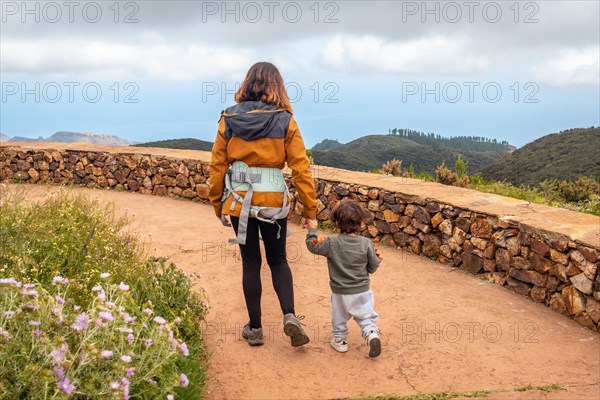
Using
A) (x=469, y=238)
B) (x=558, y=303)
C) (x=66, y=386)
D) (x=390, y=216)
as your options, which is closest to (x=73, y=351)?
(x=66, y=386)

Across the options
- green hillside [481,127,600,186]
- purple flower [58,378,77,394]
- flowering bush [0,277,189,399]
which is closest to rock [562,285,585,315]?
flowering bush [0,277,189,399]

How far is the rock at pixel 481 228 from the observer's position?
19.6ft

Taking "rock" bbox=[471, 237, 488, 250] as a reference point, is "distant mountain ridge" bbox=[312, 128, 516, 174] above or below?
above

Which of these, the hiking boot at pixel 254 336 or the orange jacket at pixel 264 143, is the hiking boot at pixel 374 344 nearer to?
the hiking boot at pixel 254 336

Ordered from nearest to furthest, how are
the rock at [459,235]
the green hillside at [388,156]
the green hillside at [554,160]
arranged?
1. the rock at [459,235]
2. the green hillside at [554,160]
3. the green hillside at [388,156]

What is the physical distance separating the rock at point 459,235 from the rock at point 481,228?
0.13m

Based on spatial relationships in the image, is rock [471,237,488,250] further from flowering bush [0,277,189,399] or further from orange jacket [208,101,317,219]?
flowering bush [0,277,189,399]

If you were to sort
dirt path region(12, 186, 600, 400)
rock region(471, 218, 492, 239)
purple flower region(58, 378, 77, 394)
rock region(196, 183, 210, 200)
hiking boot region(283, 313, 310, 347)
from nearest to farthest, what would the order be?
purple flower region(58, 378, 77, 394), dirt path region(12, 186, 600, 400), hiking boot region(283, 313, 310, 347), rock region(471, 218, 492, 239), rock region(196, 183, 210, 200)

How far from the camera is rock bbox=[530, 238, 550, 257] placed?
5.38m

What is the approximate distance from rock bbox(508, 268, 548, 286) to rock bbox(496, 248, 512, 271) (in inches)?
2.7

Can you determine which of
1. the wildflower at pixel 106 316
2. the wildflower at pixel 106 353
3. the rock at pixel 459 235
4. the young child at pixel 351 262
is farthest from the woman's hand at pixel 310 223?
the rock at pixel 459 235

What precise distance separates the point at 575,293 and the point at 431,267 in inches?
61.5

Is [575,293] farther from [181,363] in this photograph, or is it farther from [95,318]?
[95,318]

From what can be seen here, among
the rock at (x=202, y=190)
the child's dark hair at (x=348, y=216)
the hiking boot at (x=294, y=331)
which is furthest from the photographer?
the rock at (x=202, y=190)
